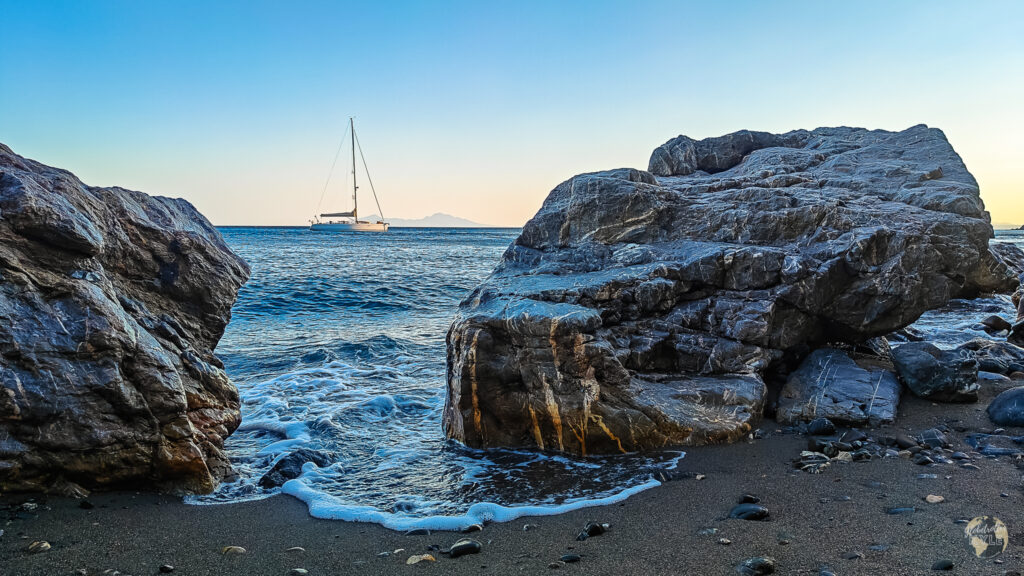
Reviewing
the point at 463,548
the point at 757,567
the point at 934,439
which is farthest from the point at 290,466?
the point at 934,439

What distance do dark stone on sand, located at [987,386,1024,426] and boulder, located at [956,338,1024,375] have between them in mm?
929

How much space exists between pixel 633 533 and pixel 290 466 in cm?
384

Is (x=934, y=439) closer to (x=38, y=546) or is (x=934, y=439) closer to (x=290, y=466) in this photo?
(x=290, y=466)

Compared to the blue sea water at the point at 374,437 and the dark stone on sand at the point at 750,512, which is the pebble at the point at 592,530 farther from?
the dark stone on sand at the point at 750,512

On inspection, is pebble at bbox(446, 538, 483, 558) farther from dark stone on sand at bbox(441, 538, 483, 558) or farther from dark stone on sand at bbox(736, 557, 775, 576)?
dark stone on sand at bbox(736, 557, 775, 576)

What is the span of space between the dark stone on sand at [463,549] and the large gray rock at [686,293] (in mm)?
2389

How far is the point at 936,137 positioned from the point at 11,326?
1328cm

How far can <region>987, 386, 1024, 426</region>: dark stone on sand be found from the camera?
6122mm

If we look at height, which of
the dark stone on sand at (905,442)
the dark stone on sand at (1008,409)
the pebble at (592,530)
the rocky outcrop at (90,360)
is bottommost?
the pebble at (592,530)

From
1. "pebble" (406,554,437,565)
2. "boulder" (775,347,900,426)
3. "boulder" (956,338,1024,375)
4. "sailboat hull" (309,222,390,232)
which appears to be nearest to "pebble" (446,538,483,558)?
"pebble" (406,554,437,565)

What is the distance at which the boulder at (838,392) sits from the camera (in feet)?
21.5

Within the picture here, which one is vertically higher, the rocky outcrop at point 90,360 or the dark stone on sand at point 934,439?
the rocky outcrop at point 90,360

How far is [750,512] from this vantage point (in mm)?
4293
